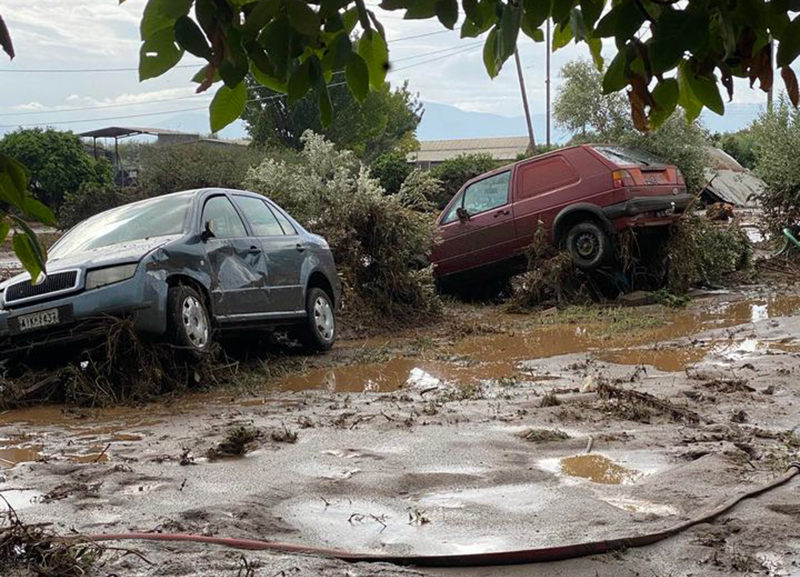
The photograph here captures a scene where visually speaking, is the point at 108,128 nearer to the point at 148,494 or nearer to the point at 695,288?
the point at 695,288

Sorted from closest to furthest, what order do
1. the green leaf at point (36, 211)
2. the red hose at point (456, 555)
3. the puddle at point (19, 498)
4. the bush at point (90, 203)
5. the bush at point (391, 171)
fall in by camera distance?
the green leaf at point (36, 211) < the red hose at point (456, 555) < the puddle at point (19, 498) < the bush at point (90, 203) < the bush at point (391, 171)

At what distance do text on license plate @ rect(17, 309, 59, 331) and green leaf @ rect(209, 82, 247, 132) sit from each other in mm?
5395

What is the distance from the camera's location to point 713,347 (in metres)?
9.23

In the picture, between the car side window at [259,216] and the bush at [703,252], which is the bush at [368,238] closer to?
the car side window at [259,216]

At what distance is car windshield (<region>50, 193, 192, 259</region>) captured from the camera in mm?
8523

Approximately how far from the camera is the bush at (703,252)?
13281 millimetres

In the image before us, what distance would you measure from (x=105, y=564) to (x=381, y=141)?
61.6m

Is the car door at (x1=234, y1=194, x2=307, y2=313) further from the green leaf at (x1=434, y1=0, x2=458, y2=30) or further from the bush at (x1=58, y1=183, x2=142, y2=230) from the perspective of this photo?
the bush at (x1=58, y1=183, x2=142, y2=230)

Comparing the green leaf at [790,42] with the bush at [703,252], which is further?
the bush at [703,252]

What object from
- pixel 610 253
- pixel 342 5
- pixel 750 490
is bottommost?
pixel 750 490

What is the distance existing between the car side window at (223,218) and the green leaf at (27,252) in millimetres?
6459

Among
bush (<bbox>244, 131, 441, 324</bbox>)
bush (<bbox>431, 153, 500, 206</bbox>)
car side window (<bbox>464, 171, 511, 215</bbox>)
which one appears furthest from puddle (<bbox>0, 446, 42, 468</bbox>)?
bush (<bbox>431, 153, 500, 206</bbox>)

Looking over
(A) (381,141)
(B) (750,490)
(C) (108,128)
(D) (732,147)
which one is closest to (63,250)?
(B) (750,490)

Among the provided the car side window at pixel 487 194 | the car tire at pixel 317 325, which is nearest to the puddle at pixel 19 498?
the car tire at pixel 317 325
